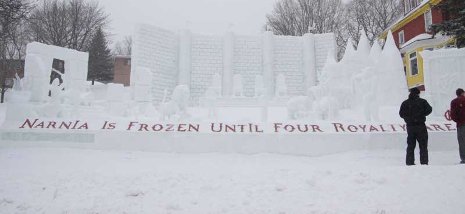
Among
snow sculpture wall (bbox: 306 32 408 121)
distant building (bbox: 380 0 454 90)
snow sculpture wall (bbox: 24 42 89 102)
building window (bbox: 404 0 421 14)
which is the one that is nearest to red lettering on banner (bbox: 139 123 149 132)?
snow sculpture wall (bbox: 24 42 89 102)

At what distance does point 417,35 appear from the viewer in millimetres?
24734

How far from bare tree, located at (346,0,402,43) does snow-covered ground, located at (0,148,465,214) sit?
1083 inches

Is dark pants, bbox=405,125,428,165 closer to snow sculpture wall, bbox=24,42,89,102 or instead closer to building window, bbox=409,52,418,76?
snow sculpture wall, bbox=24,42,89,102

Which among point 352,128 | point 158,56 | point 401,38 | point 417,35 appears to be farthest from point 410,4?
point 352,128

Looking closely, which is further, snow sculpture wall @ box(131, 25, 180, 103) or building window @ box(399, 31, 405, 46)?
building window @ box(399, 31, 405, 46)

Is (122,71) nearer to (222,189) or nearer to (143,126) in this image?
(143,126)

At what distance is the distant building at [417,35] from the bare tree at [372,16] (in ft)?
10.5

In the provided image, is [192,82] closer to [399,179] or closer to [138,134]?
[138,134]

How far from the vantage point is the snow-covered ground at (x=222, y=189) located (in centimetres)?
471

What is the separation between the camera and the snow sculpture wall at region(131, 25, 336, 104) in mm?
23219

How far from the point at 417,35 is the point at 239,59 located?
42.0 ft

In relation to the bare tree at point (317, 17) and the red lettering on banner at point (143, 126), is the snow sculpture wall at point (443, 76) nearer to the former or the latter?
the red lettering on banner at point (143, 126)

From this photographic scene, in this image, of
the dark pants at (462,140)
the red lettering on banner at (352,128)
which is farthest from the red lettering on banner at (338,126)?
the dark pants at (462,140)

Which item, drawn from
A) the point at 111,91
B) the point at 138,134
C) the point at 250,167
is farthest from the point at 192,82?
the point at 250,167
